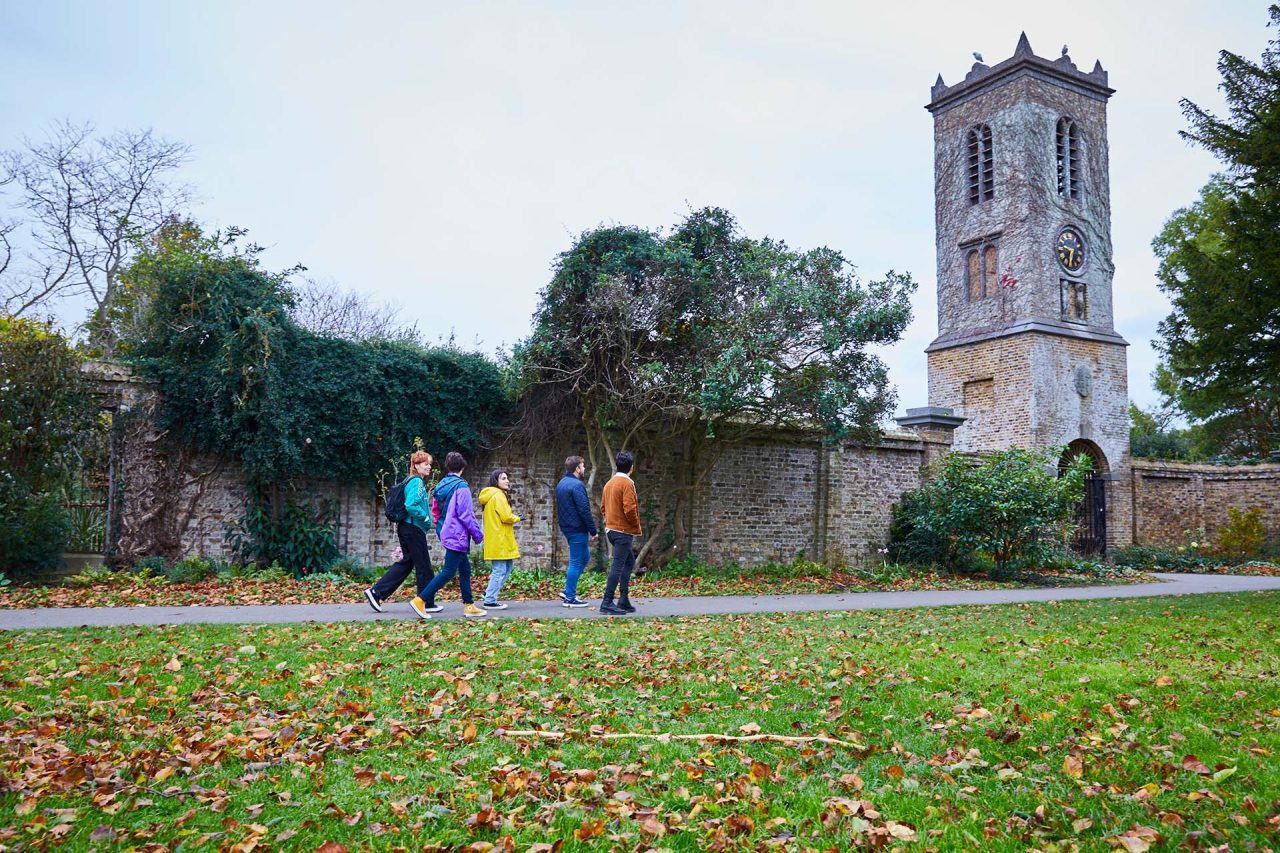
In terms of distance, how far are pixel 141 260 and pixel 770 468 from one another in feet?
35.9

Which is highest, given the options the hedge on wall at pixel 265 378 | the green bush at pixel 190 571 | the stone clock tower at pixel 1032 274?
the stone clock tower at pixel 1032 274

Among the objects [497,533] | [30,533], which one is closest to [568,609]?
[497,533]

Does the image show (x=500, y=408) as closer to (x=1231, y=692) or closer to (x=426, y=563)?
(x=426, y=563)

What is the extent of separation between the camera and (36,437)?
12430 millimetres

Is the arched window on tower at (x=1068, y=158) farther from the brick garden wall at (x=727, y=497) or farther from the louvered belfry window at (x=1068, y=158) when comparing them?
the brick garden wall at (x=727, y=497)

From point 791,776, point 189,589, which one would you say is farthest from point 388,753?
point 189,589

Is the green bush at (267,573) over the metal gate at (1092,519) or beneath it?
beneath

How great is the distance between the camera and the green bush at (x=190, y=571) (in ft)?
40.4

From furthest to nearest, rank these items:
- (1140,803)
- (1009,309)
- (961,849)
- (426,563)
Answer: (1009,309) → (426,563) → (1140,803) → (961,849)

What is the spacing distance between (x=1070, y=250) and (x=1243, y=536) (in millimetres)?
9102

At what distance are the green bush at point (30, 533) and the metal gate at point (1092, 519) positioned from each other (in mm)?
22932

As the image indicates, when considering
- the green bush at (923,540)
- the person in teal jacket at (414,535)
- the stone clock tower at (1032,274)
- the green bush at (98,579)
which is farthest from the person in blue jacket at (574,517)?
the stone clock tower at (1032,274)

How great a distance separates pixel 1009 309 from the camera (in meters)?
26.8

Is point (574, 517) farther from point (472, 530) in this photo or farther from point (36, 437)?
point (36, 437)
